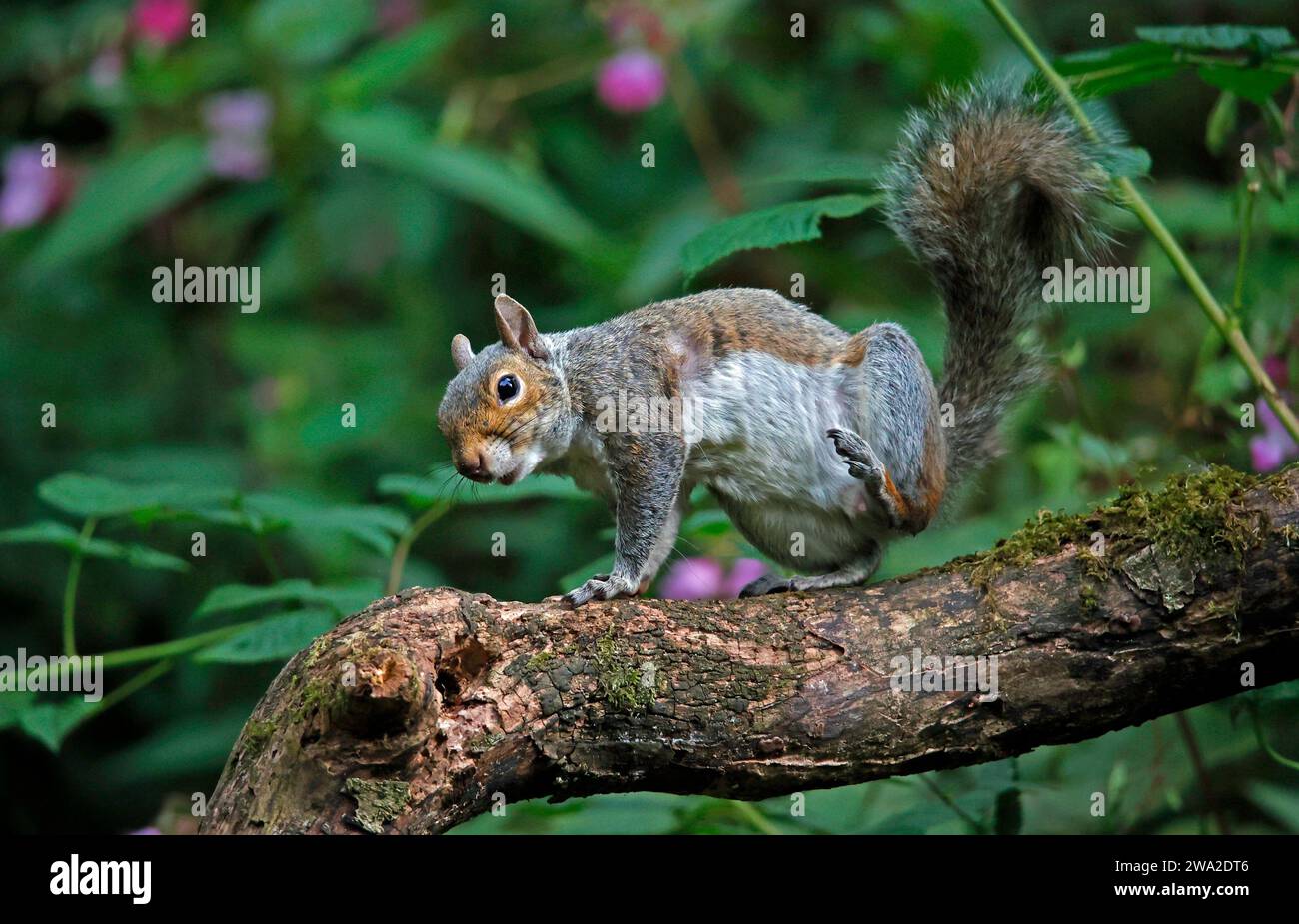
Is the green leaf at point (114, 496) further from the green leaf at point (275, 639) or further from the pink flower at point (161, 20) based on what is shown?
the pink flower at point (161, 20)

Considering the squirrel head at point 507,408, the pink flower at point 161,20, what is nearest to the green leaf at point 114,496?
the squirrel head at point 507,408

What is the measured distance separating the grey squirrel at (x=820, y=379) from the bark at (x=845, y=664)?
1.66ft

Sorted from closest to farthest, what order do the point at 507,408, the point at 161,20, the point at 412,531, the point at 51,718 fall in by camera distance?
the point at 51,718 → the point at 507,408 → the point at 412,531 → the point at 161,20

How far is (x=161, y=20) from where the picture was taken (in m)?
4.98

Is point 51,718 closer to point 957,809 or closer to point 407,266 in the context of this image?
point 957,809

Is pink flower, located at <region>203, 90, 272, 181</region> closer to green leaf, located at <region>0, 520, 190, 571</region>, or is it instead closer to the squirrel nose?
green leaf, located at <region>0, 520, 190, 571</region>

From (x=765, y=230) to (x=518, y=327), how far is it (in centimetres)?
63

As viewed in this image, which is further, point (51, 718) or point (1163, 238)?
point (1163, 238)

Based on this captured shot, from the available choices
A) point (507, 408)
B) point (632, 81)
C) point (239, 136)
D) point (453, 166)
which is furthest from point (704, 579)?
point (239, 136)

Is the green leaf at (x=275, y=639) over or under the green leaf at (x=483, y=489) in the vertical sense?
under

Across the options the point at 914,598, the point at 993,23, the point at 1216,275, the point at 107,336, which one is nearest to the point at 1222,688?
the point at 914,598

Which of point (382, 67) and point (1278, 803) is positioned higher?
point (382, 67)

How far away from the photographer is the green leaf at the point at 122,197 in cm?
464

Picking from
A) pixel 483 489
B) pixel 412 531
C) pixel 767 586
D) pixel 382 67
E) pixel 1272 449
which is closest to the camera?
pixel 412 531
